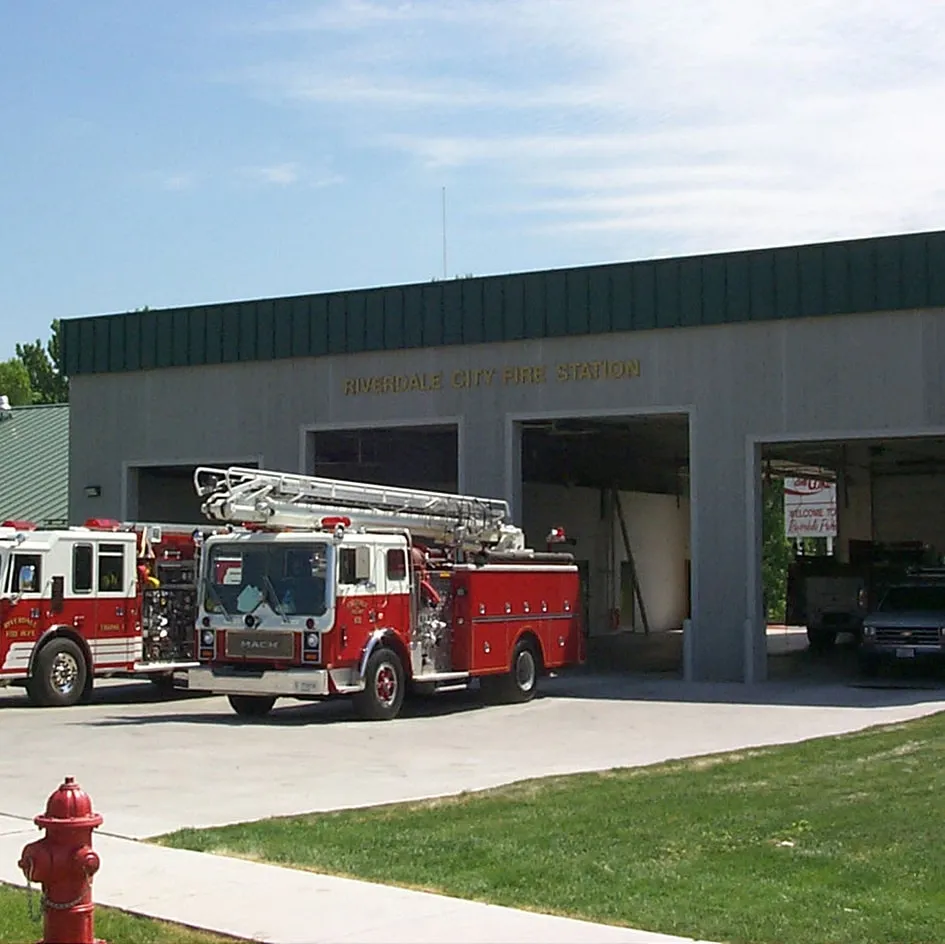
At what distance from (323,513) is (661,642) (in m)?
21.2

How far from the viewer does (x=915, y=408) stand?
1005 inches

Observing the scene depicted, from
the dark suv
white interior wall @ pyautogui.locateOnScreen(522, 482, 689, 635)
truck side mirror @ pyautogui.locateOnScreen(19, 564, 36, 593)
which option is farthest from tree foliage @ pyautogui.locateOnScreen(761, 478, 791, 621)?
truck side mirror @ pyautogui.locateOnScreen(19, 564, 36, 593)

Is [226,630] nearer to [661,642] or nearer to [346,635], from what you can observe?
[346,635]

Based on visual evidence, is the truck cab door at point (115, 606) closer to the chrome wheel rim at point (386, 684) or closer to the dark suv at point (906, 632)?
the chrome wheel rim at point (386, 684)

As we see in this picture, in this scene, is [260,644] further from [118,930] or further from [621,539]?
[621,539]

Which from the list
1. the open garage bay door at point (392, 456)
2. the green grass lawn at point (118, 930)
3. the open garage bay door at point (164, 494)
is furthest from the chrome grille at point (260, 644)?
the open garage bay door at point (164, 494)

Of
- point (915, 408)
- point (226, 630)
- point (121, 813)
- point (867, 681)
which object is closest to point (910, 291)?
point (915, 408)

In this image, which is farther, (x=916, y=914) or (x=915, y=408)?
(x=915, y=408)

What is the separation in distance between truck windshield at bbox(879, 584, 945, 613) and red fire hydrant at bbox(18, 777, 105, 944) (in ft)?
75.0

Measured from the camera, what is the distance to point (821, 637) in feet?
123

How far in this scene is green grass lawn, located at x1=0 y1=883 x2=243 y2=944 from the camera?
26.5 ft

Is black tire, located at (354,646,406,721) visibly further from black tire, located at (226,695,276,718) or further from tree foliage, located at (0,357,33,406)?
A: tree foliage, located at (0,357,33,406)

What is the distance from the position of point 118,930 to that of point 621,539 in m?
37.1

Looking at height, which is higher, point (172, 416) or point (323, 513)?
point (172, 416)
